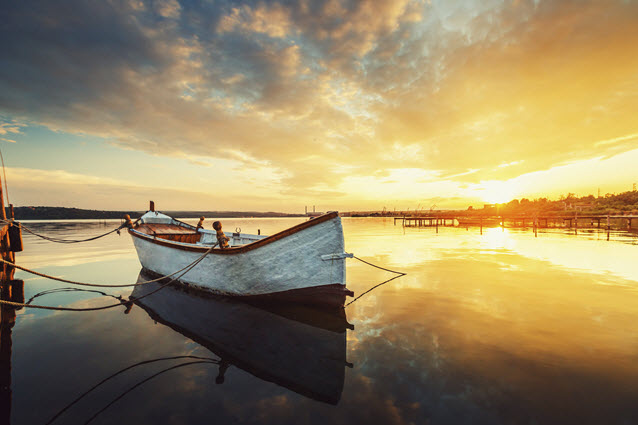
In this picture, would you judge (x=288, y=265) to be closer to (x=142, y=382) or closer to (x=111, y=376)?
(x=142, y=382)

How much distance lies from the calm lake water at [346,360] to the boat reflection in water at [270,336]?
4 cm

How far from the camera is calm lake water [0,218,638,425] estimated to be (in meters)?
3.82

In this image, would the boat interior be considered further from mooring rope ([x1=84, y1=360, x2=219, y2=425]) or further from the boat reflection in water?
mooring rope ([x1=84, y1=360, x2=219, y2=425])

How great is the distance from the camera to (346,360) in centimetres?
528

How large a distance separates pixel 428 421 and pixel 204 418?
3.13 m

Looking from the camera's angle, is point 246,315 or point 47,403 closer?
point 47,403

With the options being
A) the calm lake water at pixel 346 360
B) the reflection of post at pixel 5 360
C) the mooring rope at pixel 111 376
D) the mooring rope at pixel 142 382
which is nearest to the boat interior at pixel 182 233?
the calm lake water at pixel 346 360

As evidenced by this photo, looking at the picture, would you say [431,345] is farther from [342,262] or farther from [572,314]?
[572,314]

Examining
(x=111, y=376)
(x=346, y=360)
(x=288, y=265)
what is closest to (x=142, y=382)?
(x=111, y=376)

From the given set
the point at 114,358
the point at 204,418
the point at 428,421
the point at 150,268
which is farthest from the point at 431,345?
the point at 150,268

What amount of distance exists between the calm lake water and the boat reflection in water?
1.6 inches

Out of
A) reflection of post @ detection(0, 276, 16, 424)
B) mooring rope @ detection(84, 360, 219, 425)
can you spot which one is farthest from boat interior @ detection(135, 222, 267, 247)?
mooring rope @ detection(84, 360, 219, 425)

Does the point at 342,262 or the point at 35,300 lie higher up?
the point at 342,262

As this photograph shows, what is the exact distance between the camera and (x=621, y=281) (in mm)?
10750
